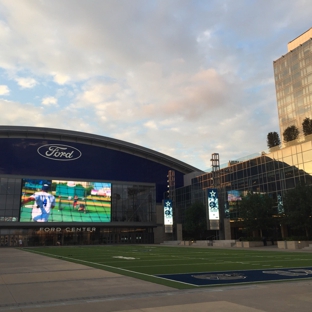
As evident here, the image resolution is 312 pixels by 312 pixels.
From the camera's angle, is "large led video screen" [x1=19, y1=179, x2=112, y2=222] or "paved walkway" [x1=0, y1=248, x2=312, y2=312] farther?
"large led video screen" [x1=19, y1=179, x2=112, y2=222]

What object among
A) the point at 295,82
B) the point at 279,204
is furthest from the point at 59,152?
the point at 295,82

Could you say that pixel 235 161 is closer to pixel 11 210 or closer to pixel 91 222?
pixel 91 222

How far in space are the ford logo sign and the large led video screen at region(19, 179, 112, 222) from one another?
24.6 ft

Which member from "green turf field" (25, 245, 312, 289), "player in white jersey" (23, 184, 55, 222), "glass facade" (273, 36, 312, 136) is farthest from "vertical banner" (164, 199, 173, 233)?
"glass facade" (273, 36, 312, 136)

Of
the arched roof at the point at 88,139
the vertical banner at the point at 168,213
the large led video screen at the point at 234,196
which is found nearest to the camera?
the large led video screen at the point at 234,196

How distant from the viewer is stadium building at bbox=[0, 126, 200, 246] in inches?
2894

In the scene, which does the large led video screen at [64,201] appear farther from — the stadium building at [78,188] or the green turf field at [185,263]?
the green turf field at [185,263]

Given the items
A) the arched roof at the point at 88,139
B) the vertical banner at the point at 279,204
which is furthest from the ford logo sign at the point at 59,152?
the vertical banner at the point at 279,204

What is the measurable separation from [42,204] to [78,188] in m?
8.91

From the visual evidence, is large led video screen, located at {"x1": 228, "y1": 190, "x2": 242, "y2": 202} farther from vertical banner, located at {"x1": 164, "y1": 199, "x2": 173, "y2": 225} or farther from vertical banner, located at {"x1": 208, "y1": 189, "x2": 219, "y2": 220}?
vertical banner, located at {"x1": 164, "y1": 199, "x2": 173, "y2": 225}

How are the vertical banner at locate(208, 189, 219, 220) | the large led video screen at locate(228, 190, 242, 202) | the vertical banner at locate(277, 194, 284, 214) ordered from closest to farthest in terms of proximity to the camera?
1. the vertical banner at locate(277, 194, 284, 214)
2. the vertical banner at locate(208, 189, 219, 220)
3. the large led video screen at locate(228, 190, 242, 202)

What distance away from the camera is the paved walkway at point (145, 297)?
29.2 ft

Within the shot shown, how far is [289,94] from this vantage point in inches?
4601

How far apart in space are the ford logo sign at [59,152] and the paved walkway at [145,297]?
71.7 metres
